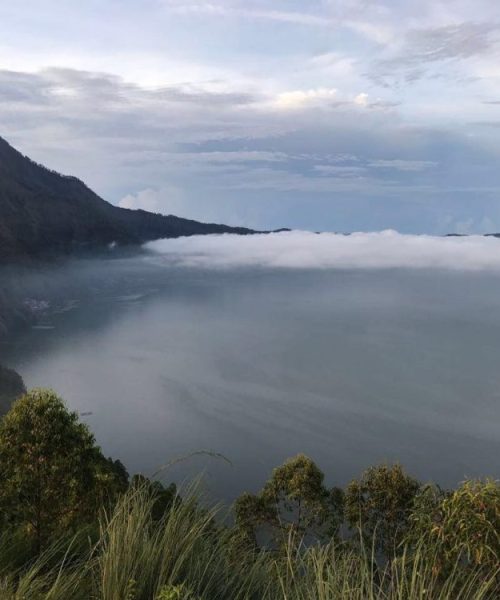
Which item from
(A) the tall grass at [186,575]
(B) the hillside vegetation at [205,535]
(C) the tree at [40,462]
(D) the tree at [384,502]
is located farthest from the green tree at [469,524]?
(D) the tree at [384,502]

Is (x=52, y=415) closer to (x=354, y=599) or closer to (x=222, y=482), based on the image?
(x=354, y=599)

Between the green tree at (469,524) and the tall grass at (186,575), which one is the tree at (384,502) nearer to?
the green tree at (469,524)

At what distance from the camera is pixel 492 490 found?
11180 millimetres

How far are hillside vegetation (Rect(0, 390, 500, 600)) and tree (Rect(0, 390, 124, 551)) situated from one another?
0.03 m

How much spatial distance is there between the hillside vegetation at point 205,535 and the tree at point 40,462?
32 millimetres

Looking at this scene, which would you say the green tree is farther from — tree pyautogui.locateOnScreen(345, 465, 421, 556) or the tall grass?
tree pyautogui.locateOnScreen(345, 465, 421, 556)

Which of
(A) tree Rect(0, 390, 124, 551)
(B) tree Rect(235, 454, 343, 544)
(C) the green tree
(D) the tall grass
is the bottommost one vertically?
(B) tree Rect(235, 454, 343, 544)

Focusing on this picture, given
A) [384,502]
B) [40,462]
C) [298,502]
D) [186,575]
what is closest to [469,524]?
[186,575]

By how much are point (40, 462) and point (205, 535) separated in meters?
9.11

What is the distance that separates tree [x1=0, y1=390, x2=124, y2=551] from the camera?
15.6 m

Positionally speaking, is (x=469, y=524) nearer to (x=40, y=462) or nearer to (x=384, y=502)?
(x=40, y=462)

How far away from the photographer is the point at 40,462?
1591cm

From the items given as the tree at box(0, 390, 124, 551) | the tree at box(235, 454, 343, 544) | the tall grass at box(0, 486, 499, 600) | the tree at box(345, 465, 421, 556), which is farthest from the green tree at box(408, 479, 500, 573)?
the tree at box(235, 454, 343, 544)

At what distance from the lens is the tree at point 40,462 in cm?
1559
